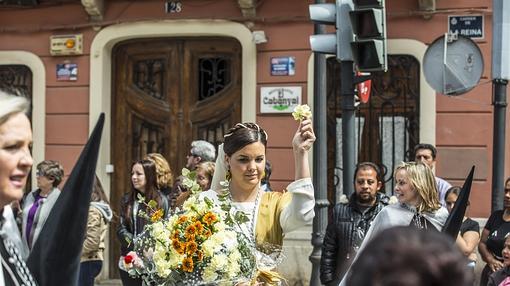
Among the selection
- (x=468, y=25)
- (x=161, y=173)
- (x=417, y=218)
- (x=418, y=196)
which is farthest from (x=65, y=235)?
(x=468, y=25)

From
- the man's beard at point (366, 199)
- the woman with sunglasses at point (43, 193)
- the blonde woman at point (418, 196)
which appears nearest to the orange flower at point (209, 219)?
the blonde woman at point (418, 196)

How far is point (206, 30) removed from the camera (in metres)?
13.2

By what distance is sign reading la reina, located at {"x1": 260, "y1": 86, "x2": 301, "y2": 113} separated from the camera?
12.6m

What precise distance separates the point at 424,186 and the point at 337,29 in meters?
2.35

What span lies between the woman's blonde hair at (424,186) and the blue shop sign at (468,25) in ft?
18.2

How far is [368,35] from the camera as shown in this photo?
839cm

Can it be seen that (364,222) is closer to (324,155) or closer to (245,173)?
(324,155)

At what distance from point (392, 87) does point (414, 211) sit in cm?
607

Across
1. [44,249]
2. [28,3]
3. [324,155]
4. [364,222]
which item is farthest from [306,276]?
[44,249]

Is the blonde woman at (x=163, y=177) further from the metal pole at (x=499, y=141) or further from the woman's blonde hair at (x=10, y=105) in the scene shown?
the woman's blonde hair at (x=10, y=105)

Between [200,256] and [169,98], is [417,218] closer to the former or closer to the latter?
[200,256]

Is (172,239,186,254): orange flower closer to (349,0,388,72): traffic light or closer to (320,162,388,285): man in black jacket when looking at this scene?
(320,162,388,285): man in black jacket

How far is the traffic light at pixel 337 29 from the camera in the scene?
28.2ft

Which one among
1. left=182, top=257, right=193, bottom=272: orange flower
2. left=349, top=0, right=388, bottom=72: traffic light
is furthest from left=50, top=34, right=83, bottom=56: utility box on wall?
left=182, top=257, right=193, bottom=272: orange flower
